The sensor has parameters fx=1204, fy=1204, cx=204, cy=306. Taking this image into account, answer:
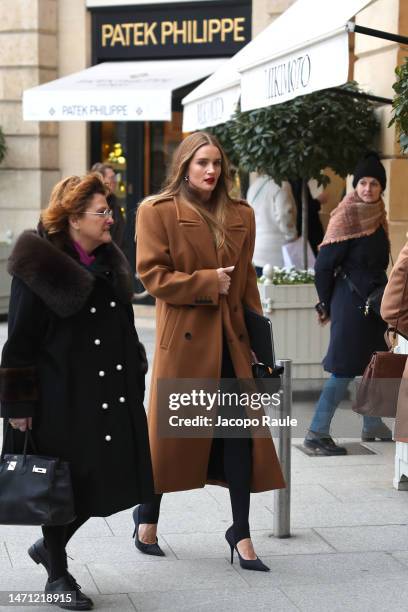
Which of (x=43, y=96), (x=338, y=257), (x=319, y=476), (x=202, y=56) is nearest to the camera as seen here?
(x=319, y=476)

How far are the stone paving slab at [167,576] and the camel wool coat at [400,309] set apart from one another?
97 centimetres

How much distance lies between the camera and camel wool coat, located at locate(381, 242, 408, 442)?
512 centimetres

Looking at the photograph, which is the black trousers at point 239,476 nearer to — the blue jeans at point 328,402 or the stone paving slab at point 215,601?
the stone paving slab at point 215,601

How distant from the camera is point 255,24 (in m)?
14.2

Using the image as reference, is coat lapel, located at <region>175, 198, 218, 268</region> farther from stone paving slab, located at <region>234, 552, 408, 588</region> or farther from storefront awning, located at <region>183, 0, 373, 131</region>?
storefront awning, located at <region>183, 0, 373, 131</region>

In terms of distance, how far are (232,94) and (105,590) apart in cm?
518

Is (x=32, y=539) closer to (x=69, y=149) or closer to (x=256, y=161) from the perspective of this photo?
(x=256, y=161)

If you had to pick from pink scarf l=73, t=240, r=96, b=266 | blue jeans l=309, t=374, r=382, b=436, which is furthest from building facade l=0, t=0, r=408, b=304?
pink scarf l=73, t=240, r=96, b=266

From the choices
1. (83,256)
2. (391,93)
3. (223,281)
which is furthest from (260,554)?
(391,93)

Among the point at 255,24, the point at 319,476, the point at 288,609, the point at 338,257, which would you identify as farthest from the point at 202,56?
the point at 288,609

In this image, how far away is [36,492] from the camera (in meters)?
4.55

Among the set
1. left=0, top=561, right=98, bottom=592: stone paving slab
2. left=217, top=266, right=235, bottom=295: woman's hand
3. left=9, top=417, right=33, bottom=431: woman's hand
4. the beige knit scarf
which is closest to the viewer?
left=9, top=417, right=33, bottom=431: woman's hand

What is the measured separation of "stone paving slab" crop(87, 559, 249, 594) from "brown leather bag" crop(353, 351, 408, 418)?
3.46 ft

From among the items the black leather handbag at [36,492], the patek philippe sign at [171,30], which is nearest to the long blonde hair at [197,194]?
the black leather handbag at [36,492]
